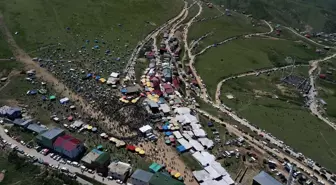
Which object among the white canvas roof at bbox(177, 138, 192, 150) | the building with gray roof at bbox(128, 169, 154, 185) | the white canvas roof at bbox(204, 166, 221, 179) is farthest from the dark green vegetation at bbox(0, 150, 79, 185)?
the white canvas roof at bbox(204, 166, 221, 179)

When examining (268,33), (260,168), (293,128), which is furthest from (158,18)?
(260,168)

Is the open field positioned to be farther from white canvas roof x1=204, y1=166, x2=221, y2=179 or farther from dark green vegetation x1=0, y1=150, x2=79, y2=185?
dark green vegetation x1=0, y1=150, x2=79, y2=185

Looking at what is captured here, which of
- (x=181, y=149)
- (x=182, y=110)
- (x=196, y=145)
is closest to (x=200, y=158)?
(x=196, y=145)

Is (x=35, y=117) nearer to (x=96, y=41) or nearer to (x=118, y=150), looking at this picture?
(x=118, y=150)

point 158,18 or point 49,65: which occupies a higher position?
point 158,18

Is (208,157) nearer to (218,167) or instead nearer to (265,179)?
(218,167)

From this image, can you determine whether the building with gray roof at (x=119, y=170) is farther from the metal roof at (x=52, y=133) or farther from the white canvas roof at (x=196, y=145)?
the white canvas roof at (x=196, y=145)

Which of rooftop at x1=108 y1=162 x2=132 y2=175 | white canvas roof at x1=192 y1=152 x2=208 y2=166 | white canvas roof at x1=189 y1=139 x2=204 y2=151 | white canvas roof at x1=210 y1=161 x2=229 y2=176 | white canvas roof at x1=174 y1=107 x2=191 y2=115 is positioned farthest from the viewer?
white canvas roof at x1=174 y1=107 x2=191 y2=115
